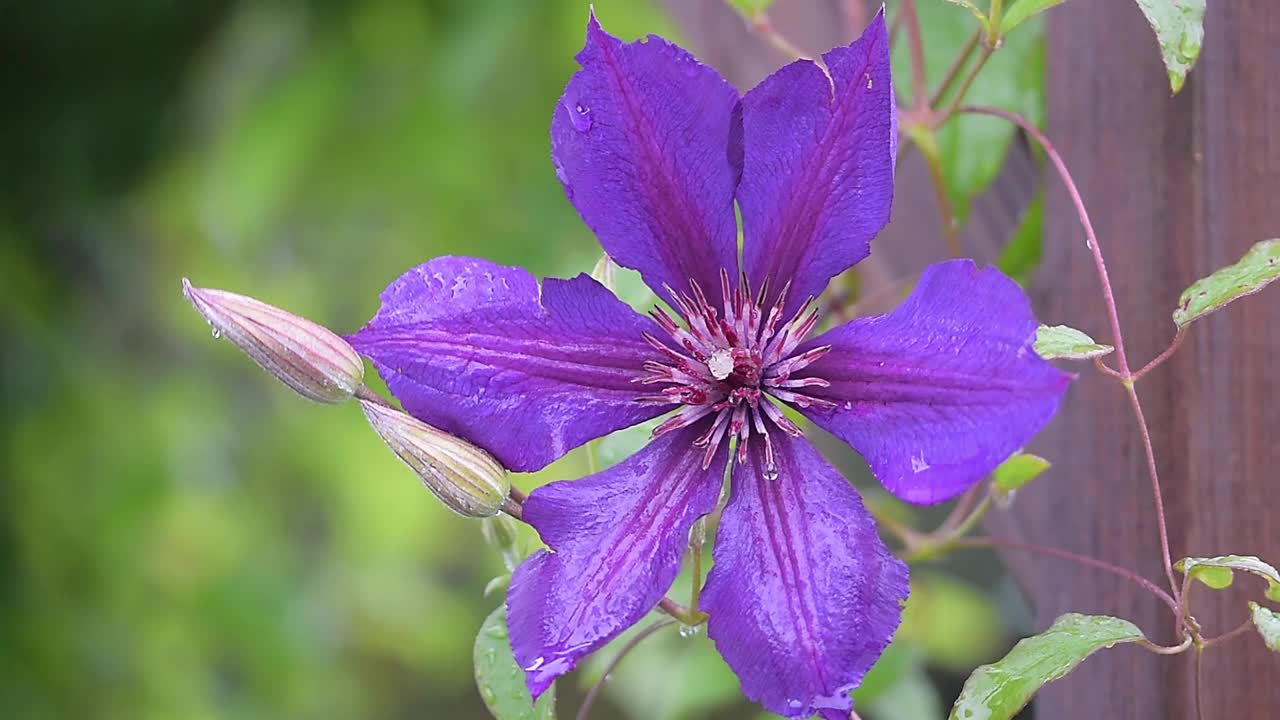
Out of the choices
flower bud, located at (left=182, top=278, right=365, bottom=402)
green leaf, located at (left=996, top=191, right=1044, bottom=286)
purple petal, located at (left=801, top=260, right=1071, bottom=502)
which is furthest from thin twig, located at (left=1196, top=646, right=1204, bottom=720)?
flower bud, located at (left=182, top=278, right=365, bottom=402)

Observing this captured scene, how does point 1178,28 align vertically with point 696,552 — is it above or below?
above

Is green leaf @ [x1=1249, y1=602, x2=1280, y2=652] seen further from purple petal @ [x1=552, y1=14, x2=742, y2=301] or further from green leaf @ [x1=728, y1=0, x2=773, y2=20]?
green leaf @ [x1=728, y1=0, x2=773, y2=20]

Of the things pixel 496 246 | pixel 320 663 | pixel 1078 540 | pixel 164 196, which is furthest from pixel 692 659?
pixel 164 196

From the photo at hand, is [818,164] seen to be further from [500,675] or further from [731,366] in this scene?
[500,675]

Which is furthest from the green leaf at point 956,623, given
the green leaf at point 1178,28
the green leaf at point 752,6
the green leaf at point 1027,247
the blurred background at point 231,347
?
the green leaf at point 1178,28

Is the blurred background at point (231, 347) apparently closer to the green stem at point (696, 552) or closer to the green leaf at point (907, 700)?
the green leaf at point (907, 700)

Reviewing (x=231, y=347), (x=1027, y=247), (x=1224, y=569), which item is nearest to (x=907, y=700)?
(x=1027, y=247)
